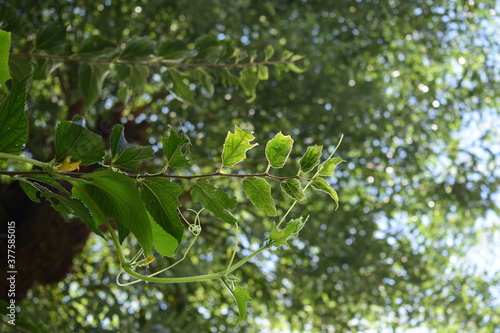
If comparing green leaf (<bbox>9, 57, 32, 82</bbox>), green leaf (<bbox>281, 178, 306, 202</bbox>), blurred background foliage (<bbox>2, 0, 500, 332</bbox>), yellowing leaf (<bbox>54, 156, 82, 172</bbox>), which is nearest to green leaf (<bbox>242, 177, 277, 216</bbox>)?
green leaf (<bbox>281, 178, 306, 202</bbox>)

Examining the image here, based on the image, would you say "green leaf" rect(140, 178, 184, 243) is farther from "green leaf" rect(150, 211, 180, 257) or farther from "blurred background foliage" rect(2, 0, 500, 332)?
"blurred background foliage" rect(2, 0, 500, 332)

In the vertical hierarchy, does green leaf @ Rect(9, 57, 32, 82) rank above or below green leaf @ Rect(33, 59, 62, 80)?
above

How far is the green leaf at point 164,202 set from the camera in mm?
311

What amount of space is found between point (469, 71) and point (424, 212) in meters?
0.55

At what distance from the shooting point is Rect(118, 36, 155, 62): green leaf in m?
0.68

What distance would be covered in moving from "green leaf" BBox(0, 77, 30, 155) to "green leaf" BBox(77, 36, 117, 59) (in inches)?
16.6

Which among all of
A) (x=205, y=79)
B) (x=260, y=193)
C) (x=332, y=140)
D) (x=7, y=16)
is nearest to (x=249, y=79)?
(x=205, y=79)

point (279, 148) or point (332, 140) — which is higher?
point (279, 148)

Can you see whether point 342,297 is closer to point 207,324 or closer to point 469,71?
point 207,324

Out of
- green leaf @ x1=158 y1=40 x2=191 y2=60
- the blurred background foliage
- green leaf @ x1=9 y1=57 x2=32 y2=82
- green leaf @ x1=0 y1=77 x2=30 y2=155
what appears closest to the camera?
green leaf @ x1=0 y1=77 x2=30 y2=155

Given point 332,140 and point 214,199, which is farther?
point 332,140

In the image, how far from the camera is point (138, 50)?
2.23ft

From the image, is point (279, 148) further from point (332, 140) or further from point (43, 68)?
point (332, 140)

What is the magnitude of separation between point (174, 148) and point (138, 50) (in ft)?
1.29
